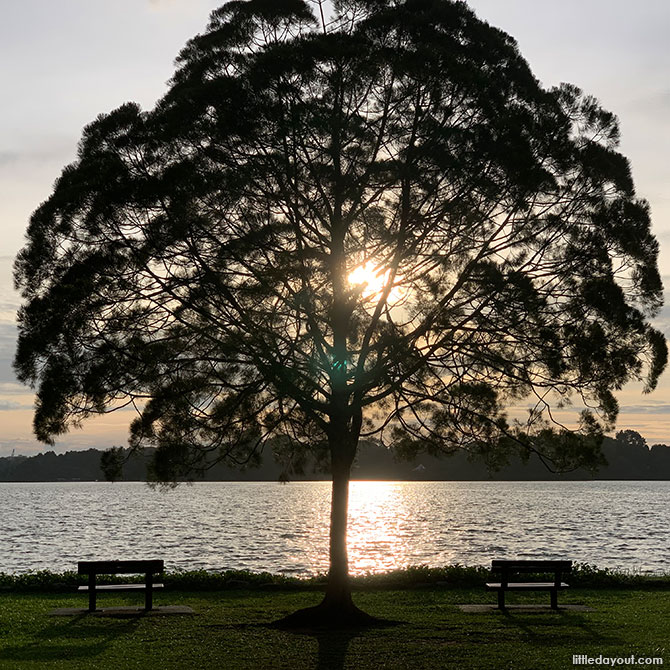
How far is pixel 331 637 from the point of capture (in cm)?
1434

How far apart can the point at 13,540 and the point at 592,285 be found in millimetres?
46539

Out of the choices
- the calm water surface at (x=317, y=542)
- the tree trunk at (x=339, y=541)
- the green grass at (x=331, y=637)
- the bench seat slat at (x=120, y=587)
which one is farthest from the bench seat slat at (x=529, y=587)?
the calm water surface at (x=317, y=542)

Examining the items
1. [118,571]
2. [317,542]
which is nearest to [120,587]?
[118,571]

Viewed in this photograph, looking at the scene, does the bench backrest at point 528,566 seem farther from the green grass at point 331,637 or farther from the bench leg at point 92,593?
the bench leg at point 92,593

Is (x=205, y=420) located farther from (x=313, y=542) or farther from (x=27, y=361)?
(x=313, y=542)

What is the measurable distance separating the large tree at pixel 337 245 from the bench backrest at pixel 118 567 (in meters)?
2.17

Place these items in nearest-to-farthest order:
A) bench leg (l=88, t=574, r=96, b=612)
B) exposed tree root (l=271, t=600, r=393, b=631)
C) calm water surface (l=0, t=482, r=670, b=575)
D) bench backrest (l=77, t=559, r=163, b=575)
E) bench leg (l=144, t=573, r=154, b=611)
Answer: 1. exposed tree root (l=271, t=600, r=393, b=631)
2. bench backrest (l=77, t=559, r=163, b=575)
3. bench leg (l=88, t=574, r=96, b=612)
4. bench leg (l=144, t=573, r=154, b=611)
5. calm water surface (l=0, t=482, r=670, b=575)

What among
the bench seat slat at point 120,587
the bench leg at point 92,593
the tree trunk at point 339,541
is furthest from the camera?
the bench leg at point 92,593

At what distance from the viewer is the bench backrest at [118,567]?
16.4 m

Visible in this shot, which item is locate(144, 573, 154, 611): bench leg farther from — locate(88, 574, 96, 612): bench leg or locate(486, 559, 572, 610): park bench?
locate(486, 559, 572, 610): park bench

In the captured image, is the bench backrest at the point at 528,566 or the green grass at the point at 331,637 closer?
the green grass at the point at 331,637

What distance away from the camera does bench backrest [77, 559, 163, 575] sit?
53.8 ft

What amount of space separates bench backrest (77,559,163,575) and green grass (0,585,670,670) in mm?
822

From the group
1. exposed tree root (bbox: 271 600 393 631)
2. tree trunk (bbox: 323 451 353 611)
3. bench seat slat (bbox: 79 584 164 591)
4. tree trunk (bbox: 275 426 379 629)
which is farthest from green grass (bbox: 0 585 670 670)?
tree trunk (bbox: 323 451 353 611)
